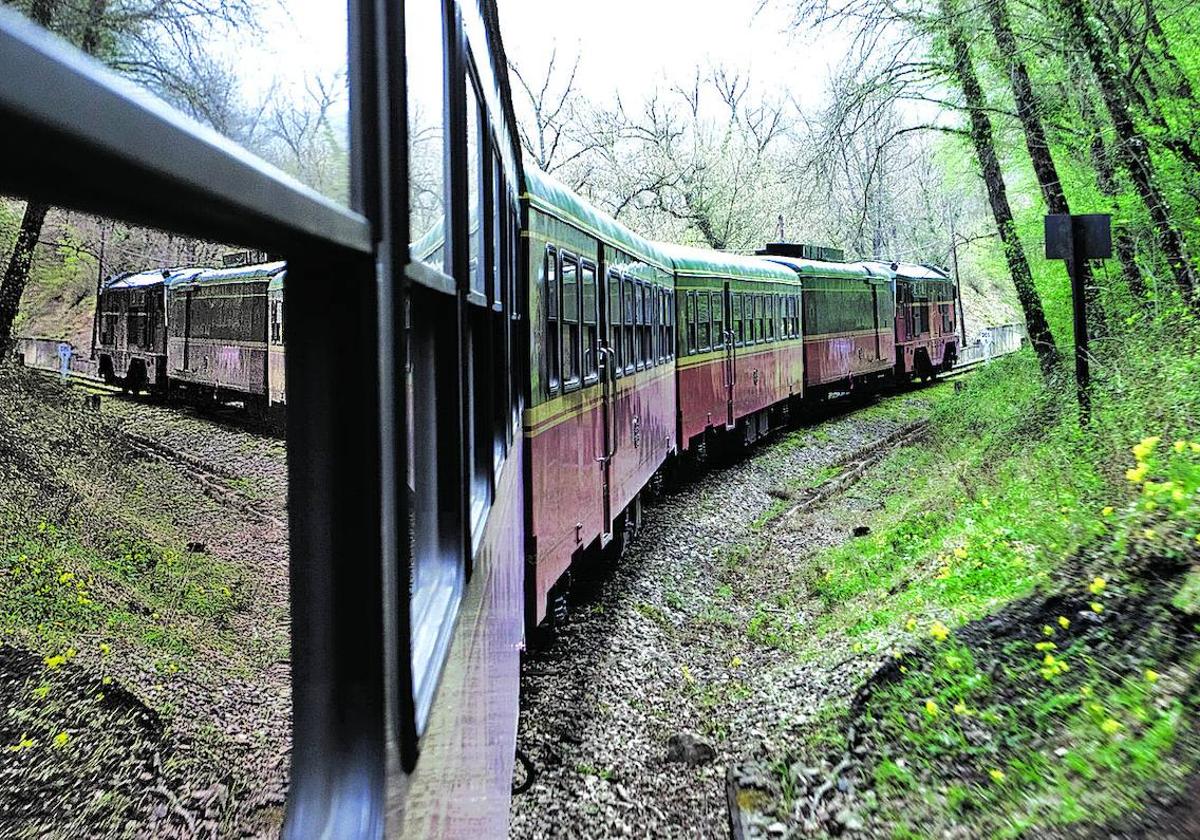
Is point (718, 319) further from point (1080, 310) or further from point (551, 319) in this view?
point (551, 319)

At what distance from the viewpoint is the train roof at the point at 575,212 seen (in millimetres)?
5938

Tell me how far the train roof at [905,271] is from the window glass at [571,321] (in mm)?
18537

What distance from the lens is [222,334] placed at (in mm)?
947

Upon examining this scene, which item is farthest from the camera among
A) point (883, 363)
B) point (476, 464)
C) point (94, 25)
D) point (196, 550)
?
point (883, 363)

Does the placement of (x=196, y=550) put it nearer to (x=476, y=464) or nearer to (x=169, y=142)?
(x=169, y=142)

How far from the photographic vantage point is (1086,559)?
679cm

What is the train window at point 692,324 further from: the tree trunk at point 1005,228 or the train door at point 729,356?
the tree trunk at point 1005,228

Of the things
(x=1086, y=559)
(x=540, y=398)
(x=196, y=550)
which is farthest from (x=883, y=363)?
(x=196, y=550)

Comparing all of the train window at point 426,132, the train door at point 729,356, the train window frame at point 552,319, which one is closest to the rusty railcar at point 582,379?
the train window frame at point 552,319

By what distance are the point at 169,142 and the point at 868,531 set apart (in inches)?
463

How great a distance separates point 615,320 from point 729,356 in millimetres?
7047

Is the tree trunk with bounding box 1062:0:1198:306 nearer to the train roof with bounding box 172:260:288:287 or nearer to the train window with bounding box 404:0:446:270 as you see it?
the train window with bounding box 404:0:446:270

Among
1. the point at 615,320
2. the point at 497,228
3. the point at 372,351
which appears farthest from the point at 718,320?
the point at 372,351

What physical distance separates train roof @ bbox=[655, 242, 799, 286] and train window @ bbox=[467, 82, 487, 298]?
928 centimetres
